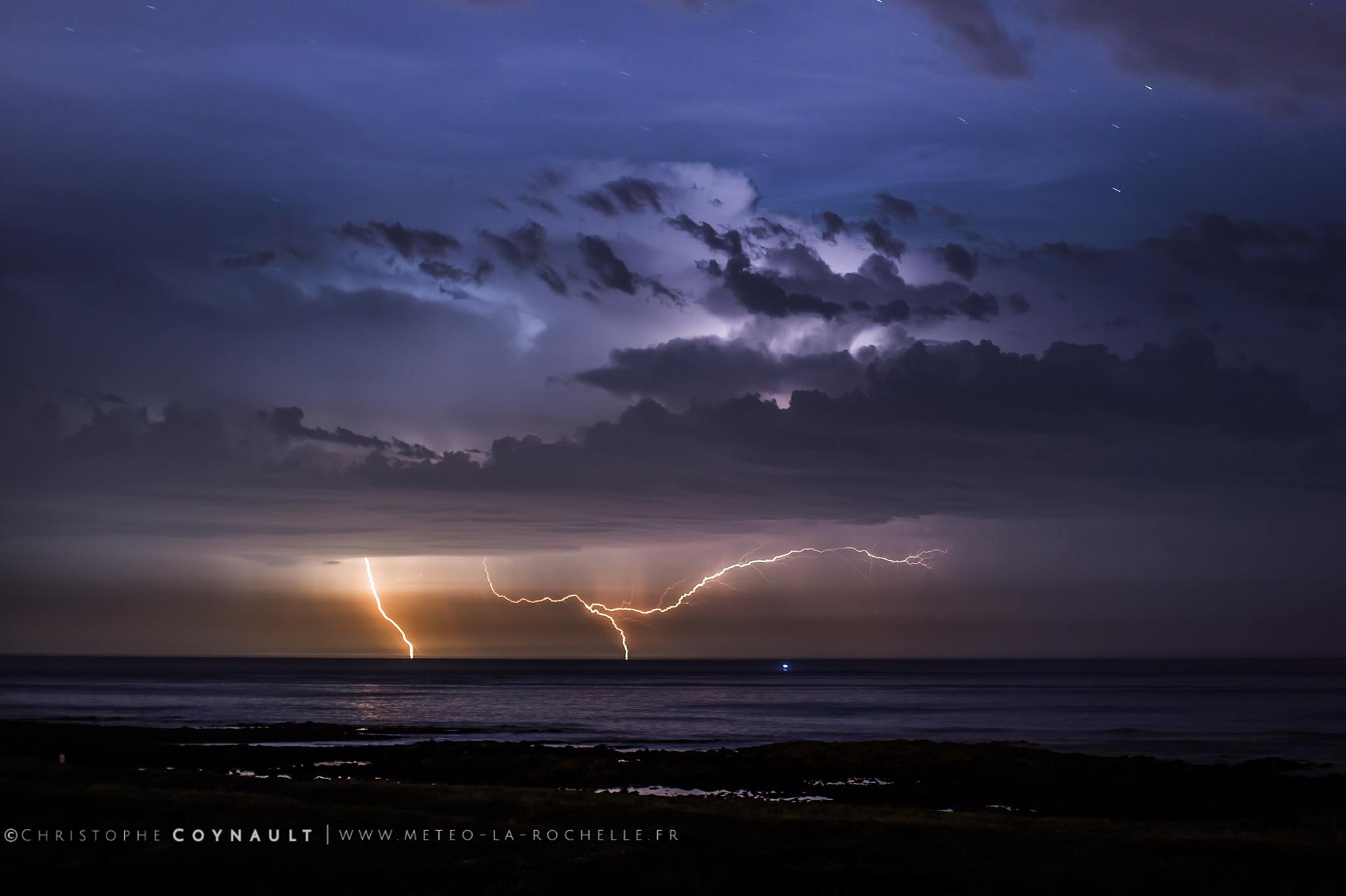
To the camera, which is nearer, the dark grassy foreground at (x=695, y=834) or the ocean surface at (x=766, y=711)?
the dark grassy foreground at (x=695, y=834)

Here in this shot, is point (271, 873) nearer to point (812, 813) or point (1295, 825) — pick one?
point (812, 813)

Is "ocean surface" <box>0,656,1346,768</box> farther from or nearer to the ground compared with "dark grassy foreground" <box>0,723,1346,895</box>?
nearer to the ground

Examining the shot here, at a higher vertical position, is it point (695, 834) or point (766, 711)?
point (695, 834)

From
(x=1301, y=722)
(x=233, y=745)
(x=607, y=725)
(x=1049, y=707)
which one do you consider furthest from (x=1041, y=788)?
(x=1049, y=707)

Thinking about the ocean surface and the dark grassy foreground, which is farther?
the ocean surface

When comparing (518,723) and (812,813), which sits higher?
(812,813)

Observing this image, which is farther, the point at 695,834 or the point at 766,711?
the point at 766,711

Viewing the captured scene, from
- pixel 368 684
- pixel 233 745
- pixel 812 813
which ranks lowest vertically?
pixel 368 684

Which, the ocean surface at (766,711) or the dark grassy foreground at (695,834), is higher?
the dark grassy foreground at (695,834)
